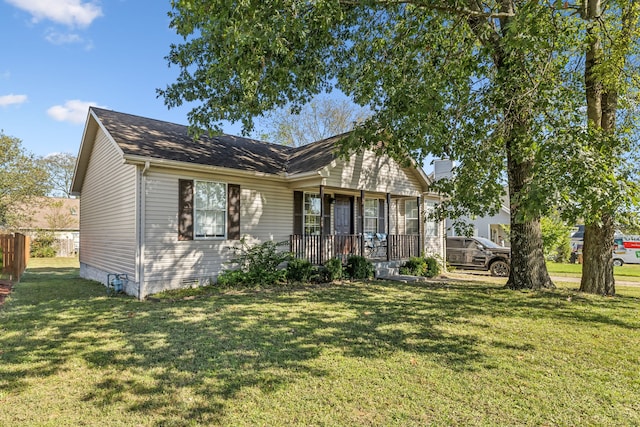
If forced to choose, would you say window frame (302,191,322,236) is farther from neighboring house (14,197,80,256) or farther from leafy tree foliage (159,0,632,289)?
neighboring house (14,197,80,256)

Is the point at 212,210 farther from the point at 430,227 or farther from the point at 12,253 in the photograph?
the point at 430,227

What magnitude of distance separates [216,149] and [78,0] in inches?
201

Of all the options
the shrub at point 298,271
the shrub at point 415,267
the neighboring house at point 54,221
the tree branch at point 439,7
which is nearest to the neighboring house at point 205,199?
the shrub at point 415,267

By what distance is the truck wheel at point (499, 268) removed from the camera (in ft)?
47.2

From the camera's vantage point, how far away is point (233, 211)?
10.4 m

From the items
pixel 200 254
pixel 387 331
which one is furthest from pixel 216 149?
pixel 387 331

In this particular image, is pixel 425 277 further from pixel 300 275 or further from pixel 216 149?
pixel 216 149

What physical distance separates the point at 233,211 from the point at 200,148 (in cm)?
231

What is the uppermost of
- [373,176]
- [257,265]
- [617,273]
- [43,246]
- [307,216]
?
[373,176]

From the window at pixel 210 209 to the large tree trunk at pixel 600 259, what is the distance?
9.57 meters

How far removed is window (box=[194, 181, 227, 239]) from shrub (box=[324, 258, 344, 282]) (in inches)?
133

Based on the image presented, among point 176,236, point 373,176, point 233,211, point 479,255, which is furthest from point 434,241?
point 176,236

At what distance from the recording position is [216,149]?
11328 millimetres

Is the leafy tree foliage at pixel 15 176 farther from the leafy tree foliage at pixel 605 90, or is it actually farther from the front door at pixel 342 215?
the leafy tree foliage at pixel 605 90
